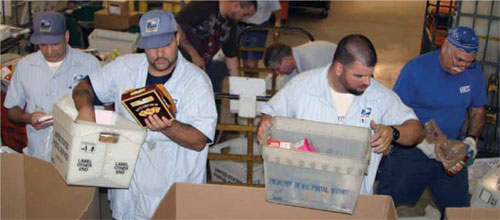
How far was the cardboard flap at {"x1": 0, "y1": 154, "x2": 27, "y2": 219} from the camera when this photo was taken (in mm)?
3096

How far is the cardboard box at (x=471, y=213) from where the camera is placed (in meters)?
2.67

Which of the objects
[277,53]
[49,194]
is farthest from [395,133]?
[277,53]

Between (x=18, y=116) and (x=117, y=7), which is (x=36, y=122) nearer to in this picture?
(x=18, y=116)

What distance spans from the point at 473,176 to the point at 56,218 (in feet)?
11.3

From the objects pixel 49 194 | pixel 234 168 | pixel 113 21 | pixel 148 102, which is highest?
pixel 148 102

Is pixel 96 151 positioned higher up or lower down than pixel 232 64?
higher up

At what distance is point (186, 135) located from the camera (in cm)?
325

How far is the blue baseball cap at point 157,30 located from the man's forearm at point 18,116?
4.00 ft

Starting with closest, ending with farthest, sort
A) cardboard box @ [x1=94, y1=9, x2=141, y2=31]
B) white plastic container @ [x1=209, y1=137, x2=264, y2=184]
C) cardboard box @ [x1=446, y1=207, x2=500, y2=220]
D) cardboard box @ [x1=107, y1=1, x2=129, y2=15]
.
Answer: cardboard box @ [x1=446, y1=207, x2=500, y2=220]
white plastic container @ [x1=209, y1=137, x2=264, y2=184]
cardboard box @ [x1=107, y1=1, x2=129, y2=15]
cardboard box @ [x1=94, y1=9, x2=141, y2=31]

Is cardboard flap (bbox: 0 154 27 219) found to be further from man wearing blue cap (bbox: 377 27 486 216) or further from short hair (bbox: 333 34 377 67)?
man wearing blue cap (bbox: 377 27 486 216)

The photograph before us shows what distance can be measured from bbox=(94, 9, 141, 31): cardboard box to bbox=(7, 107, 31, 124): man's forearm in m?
4.78

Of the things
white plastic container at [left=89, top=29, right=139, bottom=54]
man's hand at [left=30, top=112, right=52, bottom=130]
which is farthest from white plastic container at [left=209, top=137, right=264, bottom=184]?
white plastic container at [left=89, top=29, right=139, bottom=54]

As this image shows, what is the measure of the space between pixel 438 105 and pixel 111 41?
4139mm

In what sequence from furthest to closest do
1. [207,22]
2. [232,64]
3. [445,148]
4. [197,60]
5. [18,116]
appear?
[232,64] → [207,22] → [197,60] → [18,116] → [445,148]
